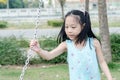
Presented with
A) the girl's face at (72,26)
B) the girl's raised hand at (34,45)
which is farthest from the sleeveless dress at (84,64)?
the girl's raised hand at (34,45)

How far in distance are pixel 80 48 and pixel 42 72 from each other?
4.04 meters

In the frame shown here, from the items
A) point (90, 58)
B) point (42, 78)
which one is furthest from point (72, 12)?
point (42, 78)

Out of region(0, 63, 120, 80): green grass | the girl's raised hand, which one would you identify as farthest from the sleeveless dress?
region(0, 63, 120, 80): green grass

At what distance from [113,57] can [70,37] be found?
5.49m

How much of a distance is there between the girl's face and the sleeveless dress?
0.14m

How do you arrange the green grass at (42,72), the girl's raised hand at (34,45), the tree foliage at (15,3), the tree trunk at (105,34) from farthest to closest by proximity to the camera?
1. the tree foliage at (15,3)
2. the tree trunk at (105,34)
3. the green grass at (42,72)
4. the girl's raised hand at (34,45)

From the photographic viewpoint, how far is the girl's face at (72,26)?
2918 mm

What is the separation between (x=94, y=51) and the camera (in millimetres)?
3033

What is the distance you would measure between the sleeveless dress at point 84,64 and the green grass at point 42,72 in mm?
3379

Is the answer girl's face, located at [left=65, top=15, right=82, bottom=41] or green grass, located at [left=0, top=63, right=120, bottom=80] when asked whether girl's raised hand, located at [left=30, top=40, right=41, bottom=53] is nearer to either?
girl's face, located at [left=65, top=15, right=82, bottom=41]

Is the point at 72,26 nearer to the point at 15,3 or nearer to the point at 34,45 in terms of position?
the point at 34,45

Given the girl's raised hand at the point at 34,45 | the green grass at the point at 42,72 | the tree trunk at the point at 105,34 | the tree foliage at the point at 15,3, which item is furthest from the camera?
the tree foliage at the point at 15,3

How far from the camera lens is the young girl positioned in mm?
2947

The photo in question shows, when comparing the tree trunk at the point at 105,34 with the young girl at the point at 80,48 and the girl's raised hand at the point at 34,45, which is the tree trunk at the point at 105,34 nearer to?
the young girl at the point at 80,48
